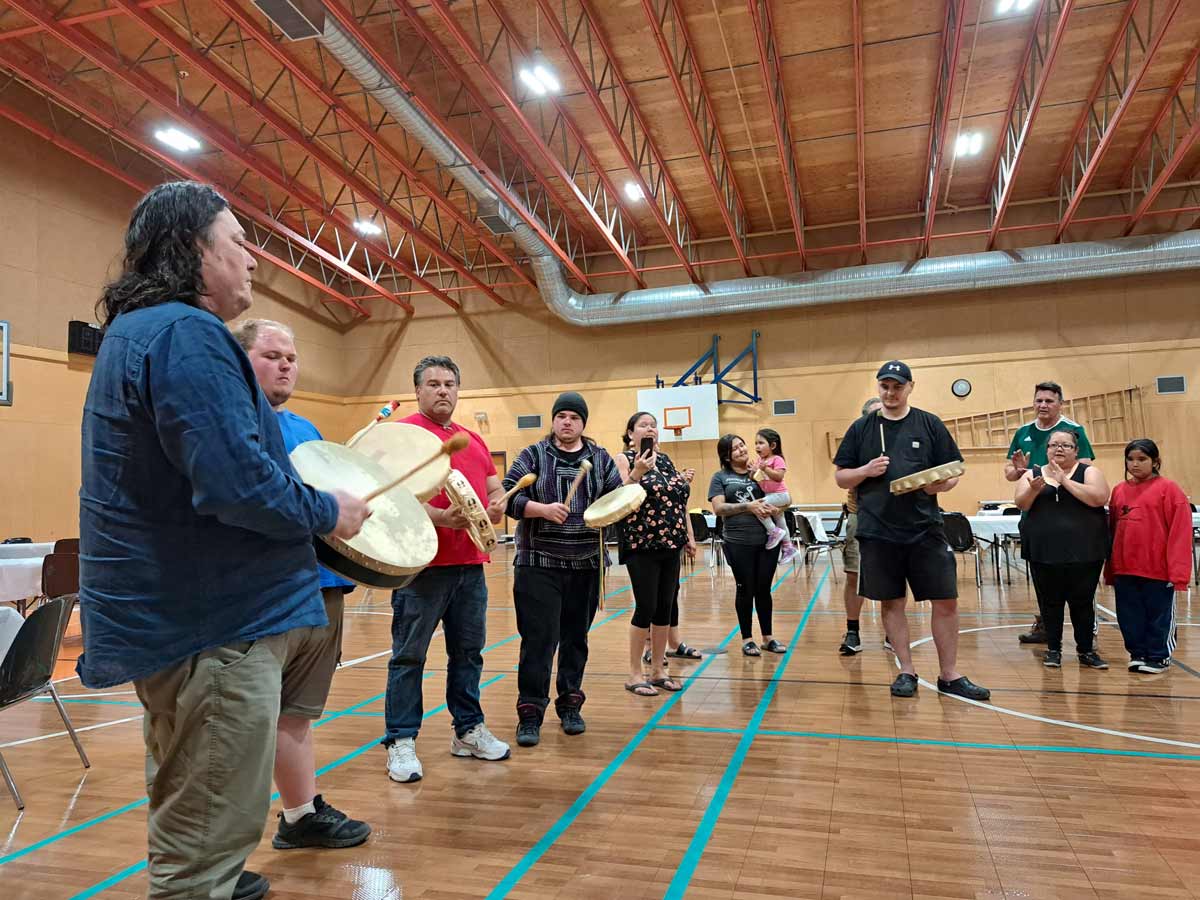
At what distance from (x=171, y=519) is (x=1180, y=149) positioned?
41.3 ft

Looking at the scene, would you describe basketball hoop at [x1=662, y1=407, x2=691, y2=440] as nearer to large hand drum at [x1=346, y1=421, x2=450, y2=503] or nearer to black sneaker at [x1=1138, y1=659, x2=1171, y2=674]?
black sneaker at [x1=1138, y1=659, x2=1171, y2=674]

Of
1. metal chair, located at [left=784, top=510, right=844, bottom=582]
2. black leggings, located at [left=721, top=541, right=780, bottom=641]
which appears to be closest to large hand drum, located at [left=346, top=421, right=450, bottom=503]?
black leggings, located at [left=721, top=541, right=780, bottom=641]

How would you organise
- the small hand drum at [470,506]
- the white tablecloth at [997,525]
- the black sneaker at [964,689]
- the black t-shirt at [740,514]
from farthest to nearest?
the white tablecloth at [997,525] < the black t-shirt at [740,514] < the black sneaker at [964,689] < the small hand drum at [470,506]

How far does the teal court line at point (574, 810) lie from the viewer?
7.32 ft

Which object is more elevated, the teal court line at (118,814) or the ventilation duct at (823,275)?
the ventilation duct at (823,275)

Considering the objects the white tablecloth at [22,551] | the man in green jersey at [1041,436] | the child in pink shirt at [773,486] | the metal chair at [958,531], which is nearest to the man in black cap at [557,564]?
the child in pink shirt at [773,486]

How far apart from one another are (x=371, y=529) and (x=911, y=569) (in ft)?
10.2

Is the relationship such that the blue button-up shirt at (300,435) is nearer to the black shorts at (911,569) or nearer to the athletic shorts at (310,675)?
the athletic shorts at (310,675)

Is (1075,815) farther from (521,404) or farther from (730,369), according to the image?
(521,404)

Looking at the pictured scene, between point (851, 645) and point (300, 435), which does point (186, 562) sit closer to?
point (300, 435)

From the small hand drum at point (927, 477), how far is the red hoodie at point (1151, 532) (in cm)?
152

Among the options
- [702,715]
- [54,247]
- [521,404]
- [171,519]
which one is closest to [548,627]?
[702,715]

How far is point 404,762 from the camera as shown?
308cm

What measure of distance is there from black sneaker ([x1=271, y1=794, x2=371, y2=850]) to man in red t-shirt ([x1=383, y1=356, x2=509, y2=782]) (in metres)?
0.55
